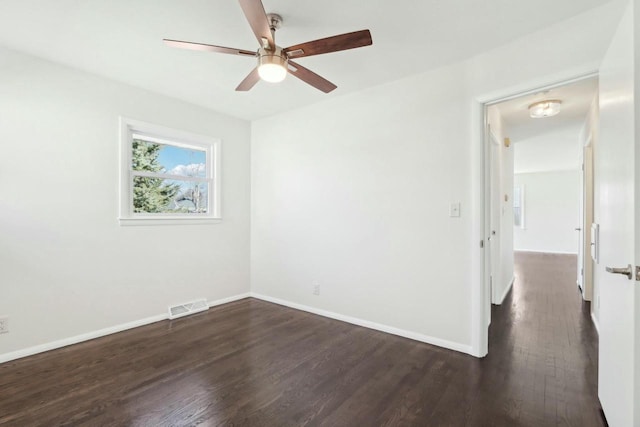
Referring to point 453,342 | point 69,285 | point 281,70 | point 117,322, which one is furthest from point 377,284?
point 69,285

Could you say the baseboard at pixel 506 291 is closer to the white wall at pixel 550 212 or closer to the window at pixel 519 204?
the white wall at pixel 550 212

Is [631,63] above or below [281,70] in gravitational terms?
below

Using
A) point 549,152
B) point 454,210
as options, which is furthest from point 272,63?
point 549,152

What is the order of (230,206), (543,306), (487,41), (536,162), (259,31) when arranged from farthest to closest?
(536,162) < (230,206) < (543,306) < (487,41) < (259,31)

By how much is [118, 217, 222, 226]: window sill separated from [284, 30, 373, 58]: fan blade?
7.80 feet

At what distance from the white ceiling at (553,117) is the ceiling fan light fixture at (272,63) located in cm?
208

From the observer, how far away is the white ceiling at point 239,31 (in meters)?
1.92

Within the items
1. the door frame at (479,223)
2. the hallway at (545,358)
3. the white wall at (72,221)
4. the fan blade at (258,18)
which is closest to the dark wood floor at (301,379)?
the hallway at (545,358)

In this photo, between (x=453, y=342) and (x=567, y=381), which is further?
(x=453, y=342)

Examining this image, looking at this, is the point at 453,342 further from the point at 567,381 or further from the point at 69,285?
the point at 69,285

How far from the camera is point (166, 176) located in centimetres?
349

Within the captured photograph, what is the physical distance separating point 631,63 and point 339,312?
2947 mm

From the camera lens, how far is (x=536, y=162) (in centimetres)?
764

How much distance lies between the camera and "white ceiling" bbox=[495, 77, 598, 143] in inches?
122
